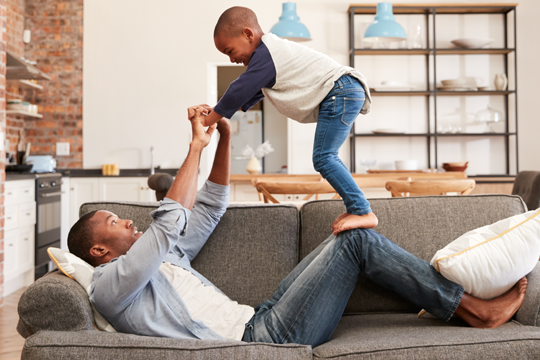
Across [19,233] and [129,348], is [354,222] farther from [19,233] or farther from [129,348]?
[19,233]

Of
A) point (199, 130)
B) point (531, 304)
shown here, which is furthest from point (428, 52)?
point (199, 130)

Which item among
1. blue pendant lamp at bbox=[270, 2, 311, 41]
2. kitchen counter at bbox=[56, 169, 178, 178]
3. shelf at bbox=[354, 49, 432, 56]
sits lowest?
kitchen counter at bbox=[56, 169, 178, 178]

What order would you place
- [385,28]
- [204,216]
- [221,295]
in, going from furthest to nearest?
[385,28] → [204,216] → [221,295]

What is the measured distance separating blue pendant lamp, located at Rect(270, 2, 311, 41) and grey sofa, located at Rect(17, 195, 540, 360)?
2.62 metres

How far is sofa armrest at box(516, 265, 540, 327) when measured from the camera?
1.51 m

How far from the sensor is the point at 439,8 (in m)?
5.67

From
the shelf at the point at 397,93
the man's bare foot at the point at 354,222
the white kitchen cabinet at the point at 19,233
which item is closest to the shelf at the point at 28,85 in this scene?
the white kitchen cabinet at the point at 19,233

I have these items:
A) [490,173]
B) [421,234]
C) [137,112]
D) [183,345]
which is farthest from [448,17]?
[183,345]

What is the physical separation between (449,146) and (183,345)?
5.26m

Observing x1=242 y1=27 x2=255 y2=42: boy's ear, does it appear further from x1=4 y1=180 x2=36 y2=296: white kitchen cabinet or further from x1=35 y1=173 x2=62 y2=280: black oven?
x1=35 y1=173 x2=62 y2=280: black oven

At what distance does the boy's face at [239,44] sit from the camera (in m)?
1.99

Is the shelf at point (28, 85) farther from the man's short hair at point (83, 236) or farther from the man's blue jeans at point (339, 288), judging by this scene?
the man's blue jeans at point (339, 288)

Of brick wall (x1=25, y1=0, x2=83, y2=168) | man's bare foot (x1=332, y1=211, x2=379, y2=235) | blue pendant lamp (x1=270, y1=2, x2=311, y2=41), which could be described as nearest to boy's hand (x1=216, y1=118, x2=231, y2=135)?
man's bare foot (x1=332, y1=211, x2=379, y2=235)

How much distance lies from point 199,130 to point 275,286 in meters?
0.66
